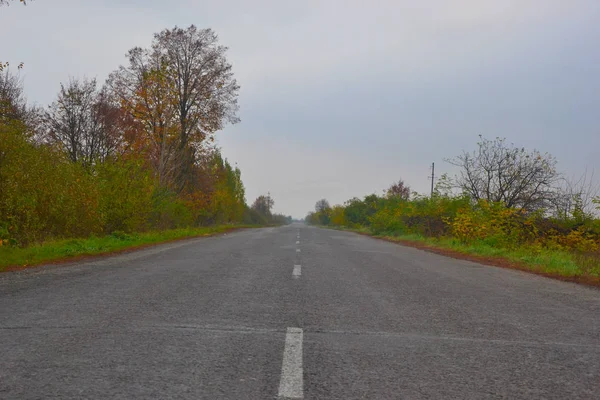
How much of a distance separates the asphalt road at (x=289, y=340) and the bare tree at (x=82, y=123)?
27352mm

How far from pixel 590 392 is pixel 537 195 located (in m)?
22.8

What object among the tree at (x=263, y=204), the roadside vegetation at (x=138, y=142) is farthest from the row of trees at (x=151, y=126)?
the tree at (x=263, y=204)

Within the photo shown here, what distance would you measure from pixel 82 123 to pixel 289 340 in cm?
3358

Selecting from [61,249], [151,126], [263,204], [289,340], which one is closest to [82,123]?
[151,126]

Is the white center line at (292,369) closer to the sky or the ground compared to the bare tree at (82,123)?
closer to the ground

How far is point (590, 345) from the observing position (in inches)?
178

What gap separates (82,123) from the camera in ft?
109

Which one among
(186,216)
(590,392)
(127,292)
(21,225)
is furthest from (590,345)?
(186,216)

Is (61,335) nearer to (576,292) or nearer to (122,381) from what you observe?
(122,381)

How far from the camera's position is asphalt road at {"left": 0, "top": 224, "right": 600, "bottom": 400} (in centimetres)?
317

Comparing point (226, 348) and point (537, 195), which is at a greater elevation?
point (537, 195)

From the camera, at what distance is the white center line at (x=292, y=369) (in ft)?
9.90

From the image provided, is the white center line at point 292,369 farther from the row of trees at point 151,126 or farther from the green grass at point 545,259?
the row of trees at point 151,126

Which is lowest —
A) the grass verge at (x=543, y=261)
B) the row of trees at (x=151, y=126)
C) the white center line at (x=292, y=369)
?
the white center line at (x=292, y=369)
